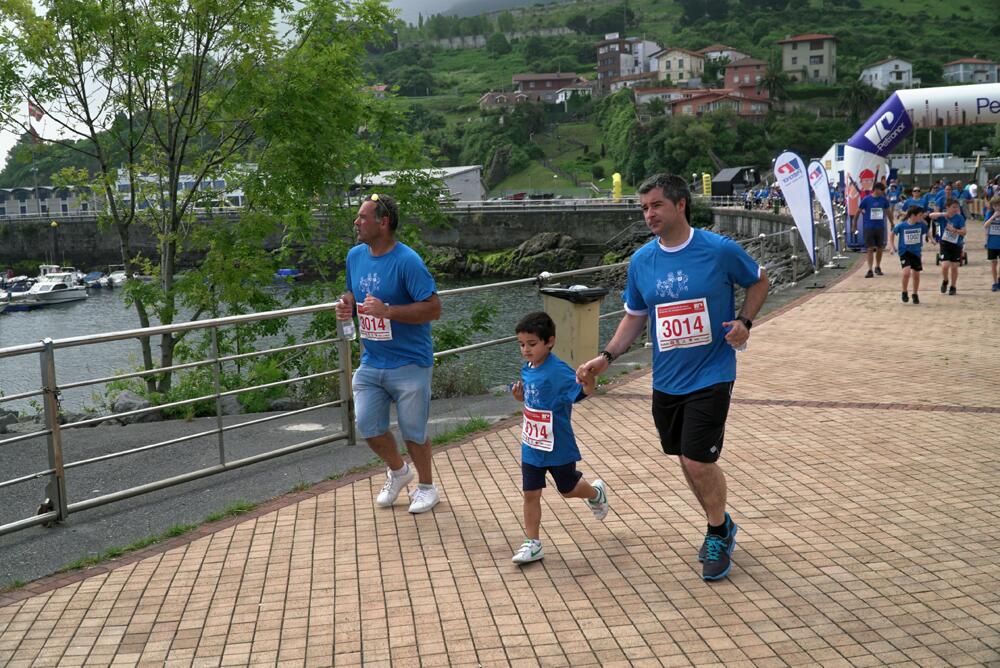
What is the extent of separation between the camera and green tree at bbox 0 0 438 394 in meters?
15.3

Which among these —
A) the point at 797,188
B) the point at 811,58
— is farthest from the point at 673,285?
the point at 811,58

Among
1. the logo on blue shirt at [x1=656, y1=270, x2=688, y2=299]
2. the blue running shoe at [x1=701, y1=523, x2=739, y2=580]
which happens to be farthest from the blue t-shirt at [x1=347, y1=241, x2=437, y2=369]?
the blue running shoe at [x1=701, y1=523, x2=739, y2=580]

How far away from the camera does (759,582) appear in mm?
5180

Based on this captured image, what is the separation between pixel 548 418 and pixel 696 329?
877mm

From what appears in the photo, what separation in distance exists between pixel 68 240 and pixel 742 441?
84.0 meters

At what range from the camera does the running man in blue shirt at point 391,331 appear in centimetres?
607

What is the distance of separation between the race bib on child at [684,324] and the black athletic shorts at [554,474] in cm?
86

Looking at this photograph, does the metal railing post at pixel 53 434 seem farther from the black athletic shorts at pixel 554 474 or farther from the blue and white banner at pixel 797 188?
the blue and white banner at pixel 797 188

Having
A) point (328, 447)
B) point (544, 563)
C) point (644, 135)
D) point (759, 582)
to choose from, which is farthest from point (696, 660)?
point (644, 135)

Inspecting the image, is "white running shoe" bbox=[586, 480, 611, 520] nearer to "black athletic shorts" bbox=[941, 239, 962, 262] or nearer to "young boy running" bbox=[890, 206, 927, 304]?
"young boy running" bbox=[890, 206, 927, 304]

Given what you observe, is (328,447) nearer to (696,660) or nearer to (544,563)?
(544,563)

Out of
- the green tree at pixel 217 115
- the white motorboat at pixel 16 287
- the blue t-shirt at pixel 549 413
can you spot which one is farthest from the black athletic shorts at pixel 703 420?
the white motorboat at pixel 16 287

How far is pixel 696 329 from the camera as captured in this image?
16.9 ft

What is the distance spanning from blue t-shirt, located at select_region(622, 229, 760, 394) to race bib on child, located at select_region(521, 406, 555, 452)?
2.08ft
